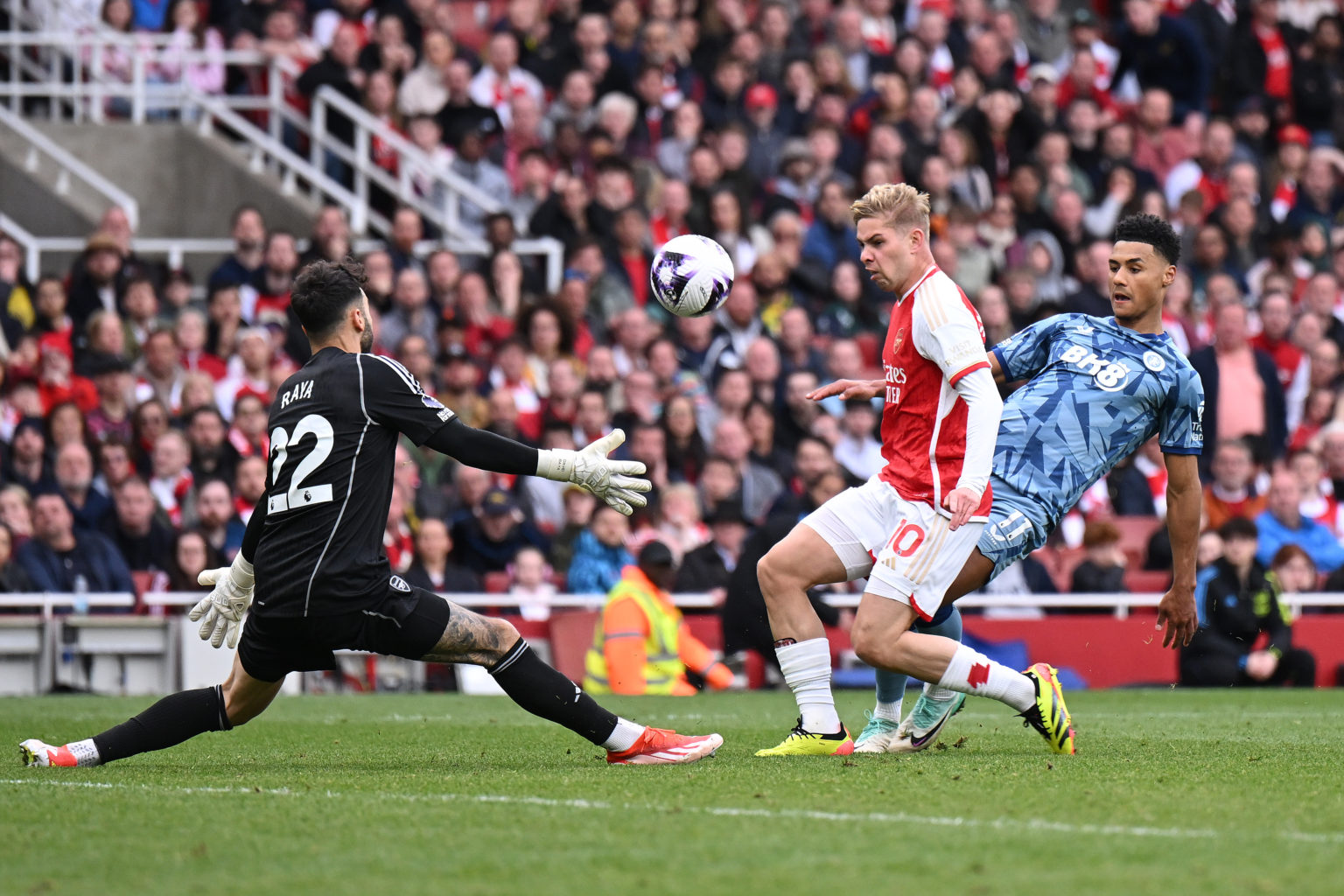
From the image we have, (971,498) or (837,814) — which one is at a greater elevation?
(971,498)

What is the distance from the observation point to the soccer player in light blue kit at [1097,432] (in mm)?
7594

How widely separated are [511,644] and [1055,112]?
13.4 metres

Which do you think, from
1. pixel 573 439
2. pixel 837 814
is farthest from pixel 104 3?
pixel 837 814

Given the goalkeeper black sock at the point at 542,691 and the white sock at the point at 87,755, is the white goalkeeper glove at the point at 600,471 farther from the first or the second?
the white sock at the point at 87,755

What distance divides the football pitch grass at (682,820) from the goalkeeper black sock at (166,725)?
12 centimetres

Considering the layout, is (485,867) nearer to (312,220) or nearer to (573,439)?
(573,439)

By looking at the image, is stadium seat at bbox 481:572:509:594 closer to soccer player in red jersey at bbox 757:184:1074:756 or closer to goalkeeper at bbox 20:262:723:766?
soccer player in red jersey at bbox 757:184:1074:756

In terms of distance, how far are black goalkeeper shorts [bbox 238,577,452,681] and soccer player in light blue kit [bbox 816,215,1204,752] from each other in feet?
6.78

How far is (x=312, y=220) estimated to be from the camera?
1689cm

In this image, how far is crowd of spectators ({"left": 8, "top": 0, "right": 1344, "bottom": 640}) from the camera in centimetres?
1387

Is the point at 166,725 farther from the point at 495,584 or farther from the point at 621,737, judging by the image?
the point at 495,584

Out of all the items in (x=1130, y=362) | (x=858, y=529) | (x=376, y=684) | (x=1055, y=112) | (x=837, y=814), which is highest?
(x=1055, y=112)

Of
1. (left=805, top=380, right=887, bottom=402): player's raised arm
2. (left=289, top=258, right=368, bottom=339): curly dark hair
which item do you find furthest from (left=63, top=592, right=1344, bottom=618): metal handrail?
(left=289, top=258, right=368, bottom=339): curly dark hair

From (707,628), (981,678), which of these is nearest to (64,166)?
(707,628)
